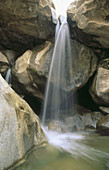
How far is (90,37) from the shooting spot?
295 inches

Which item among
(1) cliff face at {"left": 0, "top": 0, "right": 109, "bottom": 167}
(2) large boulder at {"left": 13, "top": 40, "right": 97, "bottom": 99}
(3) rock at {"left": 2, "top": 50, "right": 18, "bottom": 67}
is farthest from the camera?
(3) rock at {"left": 2, "top": 50, "right": 18, "bottom": 67}

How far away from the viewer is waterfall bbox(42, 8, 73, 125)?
24.6 feet

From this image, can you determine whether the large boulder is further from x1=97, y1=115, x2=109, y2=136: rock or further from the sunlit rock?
x1=97, y1=115, x2=109, y2=136: rock

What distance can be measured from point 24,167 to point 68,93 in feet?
18.3

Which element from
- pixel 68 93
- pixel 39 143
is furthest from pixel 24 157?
pixel 68 93

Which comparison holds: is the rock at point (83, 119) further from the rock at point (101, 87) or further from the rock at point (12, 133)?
the rock at point (12, 133)

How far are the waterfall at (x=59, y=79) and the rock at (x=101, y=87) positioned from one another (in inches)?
59.5

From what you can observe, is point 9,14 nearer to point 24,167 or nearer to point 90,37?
point 90,37

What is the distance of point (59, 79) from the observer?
7.54 m

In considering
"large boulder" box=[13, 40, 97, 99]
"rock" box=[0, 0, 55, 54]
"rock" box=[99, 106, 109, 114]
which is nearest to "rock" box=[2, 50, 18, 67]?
"rock" box=[0, 0, 55, 54]

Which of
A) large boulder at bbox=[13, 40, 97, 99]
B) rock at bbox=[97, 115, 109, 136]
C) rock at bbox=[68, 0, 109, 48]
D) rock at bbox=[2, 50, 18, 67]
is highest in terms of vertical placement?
rock at bbox=[68, 0, 109, 48]

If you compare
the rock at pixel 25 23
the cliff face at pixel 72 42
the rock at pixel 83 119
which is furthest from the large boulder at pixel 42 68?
the rock at pixel 83 119

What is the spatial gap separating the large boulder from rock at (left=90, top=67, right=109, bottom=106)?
1.71ft

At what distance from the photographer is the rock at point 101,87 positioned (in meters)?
7.00
